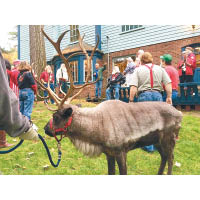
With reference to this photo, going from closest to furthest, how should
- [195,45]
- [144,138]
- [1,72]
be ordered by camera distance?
[1,72], [144,138], [195,45]

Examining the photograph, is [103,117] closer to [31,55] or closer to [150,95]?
[150,95]

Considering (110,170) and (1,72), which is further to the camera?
(110,170)

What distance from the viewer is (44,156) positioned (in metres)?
2.80

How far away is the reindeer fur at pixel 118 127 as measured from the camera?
197 centimetres

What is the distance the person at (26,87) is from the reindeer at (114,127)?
1.55m

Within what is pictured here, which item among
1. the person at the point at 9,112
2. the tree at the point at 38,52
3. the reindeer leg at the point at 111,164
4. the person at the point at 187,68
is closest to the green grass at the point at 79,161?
the reindeer leg at the point at 111,164

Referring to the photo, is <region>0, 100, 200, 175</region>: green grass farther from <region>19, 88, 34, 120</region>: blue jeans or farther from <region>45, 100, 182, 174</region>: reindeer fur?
<region>19, 88, 34, 120</region>: blue jeans

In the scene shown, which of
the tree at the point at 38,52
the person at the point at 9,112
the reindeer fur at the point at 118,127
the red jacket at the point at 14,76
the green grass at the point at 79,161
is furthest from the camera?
the tree at the point at 38,52

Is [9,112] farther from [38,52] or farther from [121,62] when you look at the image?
[121,62]

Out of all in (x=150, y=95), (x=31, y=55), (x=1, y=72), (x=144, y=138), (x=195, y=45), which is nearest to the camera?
(x=1, y=72)

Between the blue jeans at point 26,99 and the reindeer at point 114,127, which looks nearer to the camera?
the reindeer at point 114,127

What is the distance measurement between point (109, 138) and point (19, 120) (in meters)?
0.98

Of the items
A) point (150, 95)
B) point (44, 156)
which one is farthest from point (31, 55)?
point (150, 95)

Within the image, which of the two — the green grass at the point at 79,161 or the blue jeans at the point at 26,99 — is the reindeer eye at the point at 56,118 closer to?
the green grass at the point at 79,161
